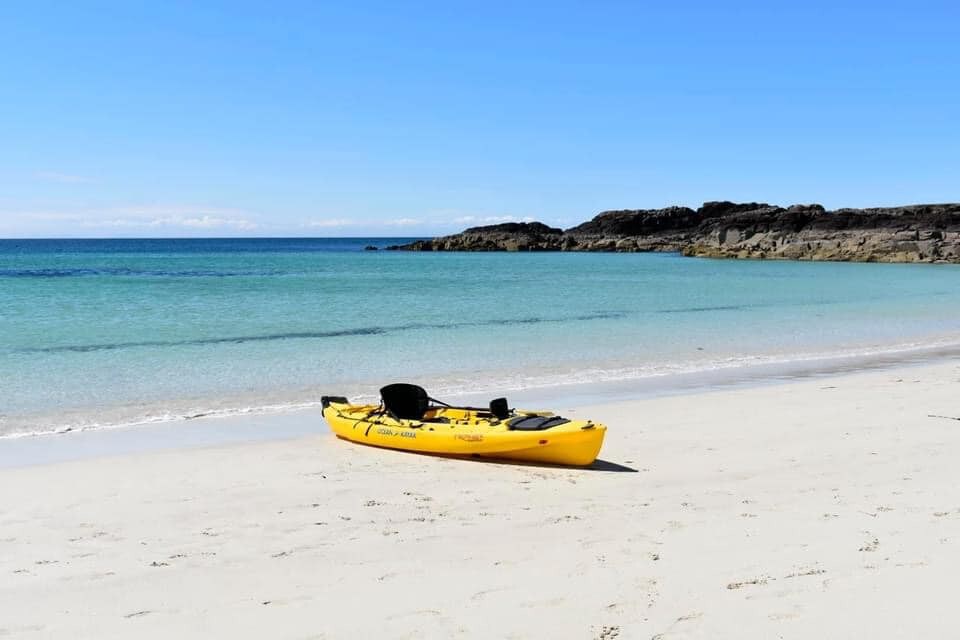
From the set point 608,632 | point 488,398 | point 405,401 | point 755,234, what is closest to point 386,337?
point 488,398

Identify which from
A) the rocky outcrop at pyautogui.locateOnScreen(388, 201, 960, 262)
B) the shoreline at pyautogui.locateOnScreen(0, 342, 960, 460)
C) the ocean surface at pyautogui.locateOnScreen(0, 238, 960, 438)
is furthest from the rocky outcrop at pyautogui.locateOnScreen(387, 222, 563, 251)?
the shoreline at pyautogui.locateOnScreen(0, 342, 960, 460)

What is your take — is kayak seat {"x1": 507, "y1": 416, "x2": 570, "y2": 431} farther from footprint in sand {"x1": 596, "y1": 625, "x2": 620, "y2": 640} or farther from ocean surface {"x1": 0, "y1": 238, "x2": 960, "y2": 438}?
ocean surface {"x1": 0, "y1": 238, "x2": 960, "y2": 438}

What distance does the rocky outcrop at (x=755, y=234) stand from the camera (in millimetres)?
64250

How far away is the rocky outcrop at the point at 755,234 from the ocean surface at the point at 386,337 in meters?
26.4

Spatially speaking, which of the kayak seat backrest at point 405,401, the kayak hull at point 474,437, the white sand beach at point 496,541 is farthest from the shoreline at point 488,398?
the kayak seat backrest at point 405,401

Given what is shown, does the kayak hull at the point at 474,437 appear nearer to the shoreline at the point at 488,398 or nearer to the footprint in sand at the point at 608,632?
the shoreline at the point at 488,398

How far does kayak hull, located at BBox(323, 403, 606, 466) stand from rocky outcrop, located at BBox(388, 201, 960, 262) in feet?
204

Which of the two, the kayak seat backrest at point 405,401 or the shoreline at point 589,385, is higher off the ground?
the kayak seat backrest at point 405,401

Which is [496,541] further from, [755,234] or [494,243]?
[494,243]

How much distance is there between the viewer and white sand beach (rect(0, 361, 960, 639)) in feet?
13.5

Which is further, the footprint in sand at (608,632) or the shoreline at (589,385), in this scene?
the shoreline at (589,385)

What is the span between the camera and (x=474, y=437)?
794cm

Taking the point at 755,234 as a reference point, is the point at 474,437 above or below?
below

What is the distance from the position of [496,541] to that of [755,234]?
263ft
